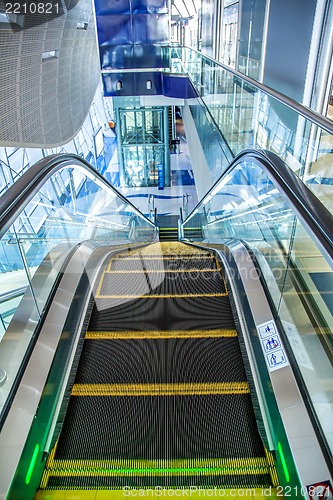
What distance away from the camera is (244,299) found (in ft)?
9.46

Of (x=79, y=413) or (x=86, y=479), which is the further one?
(x=79, y=413)

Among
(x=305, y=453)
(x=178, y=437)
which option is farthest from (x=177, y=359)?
(x=305, y=453)

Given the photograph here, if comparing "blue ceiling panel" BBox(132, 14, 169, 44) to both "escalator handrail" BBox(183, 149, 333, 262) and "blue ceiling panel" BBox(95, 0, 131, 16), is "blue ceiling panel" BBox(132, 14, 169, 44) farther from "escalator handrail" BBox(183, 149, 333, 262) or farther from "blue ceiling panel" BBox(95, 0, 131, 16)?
"escalator handrail" BBox(183, 149, 333, 262)

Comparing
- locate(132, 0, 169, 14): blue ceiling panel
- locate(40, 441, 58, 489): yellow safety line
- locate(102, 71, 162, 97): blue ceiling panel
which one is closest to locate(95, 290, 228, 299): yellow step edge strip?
locate(40, 441, 58, 489): yellow safety line

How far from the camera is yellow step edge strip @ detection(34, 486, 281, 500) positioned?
1.72 meters

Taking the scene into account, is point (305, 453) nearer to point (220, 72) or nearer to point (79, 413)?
point (79, 413)

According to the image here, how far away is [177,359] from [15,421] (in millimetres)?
1023

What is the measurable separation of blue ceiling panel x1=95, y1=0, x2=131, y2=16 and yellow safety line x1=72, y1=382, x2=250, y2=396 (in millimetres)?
13650

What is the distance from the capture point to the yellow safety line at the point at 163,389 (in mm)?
2240

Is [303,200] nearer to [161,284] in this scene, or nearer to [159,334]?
[159,334]

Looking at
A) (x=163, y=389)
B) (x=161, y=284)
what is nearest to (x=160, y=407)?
(x=163, y=389)

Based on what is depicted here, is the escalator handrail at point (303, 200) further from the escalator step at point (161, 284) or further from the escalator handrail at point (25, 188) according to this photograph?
the escalator handrail at point (25, 188)

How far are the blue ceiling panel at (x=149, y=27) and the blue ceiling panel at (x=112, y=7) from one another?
0.38 m

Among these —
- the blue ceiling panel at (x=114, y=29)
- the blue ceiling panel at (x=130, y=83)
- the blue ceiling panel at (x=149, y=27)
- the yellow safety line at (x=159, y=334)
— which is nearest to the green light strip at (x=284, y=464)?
the yellow safety line at (x=159, y=334)
